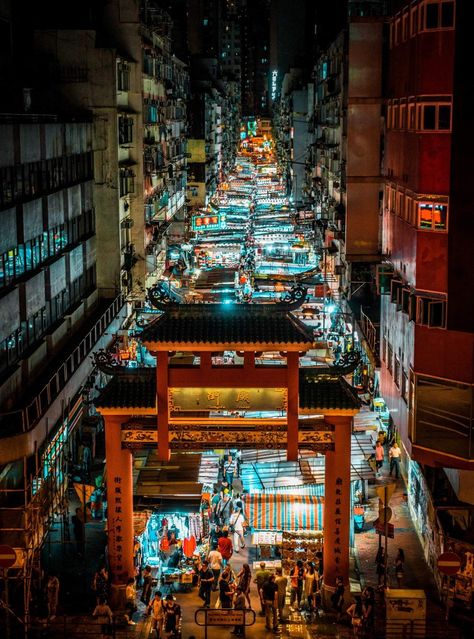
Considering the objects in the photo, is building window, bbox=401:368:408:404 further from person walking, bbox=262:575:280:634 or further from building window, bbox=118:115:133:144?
building window, bbox=118:115:133:144

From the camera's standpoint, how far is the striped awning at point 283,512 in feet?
82.2

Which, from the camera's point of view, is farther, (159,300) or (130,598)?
(130,598)

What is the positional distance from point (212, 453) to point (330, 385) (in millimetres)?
10489

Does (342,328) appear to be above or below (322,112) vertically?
below

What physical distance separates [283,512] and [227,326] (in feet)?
20.6

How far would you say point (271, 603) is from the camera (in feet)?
70.8

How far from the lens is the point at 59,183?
33.7 metres

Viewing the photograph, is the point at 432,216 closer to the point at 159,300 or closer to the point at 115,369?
the point at 159,300

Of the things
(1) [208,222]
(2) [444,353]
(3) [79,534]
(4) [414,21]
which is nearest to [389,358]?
(2) [444,353]

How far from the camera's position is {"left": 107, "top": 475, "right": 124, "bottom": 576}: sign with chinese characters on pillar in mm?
22734

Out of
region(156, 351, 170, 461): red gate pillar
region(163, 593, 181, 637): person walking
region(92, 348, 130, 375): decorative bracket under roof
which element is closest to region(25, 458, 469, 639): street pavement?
region(163, 593, 181, 637): person walking

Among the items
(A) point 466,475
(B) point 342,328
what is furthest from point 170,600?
(B) point 342,328

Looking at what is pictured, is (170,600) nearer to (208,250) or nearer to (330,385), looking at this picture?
(330,385)

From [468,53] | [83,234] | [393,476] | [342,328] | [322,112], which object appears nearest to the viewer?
[468,53]
